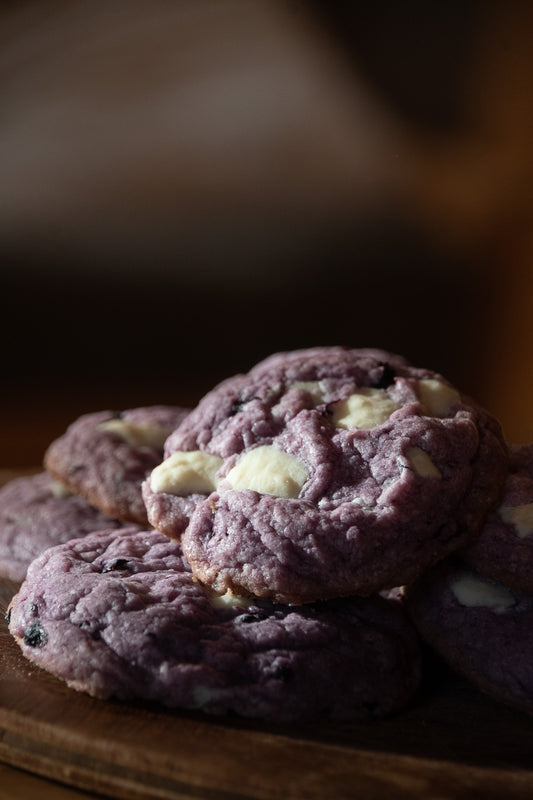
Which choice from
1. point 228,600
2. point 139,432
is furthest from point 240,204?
point 228,600

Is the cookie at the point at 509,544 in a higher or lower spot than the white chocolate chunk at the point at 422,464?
lower

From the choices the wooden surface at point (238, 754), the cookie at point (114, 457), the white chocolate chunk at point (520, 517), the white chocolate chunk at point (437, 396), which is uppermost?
the white chocolate chunk at point (437, 396)

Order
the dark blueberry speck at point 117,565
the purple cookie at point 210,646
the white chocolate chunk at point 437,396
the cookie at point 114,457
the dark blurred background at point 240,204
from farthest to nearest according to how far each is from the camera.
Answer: the dark blurred background at point 240,204
the cookie at point 114,457
the white chocolate chunk at point 437,396
the dark blueberry speck at point 117,565
the purple cookie at point 210,646

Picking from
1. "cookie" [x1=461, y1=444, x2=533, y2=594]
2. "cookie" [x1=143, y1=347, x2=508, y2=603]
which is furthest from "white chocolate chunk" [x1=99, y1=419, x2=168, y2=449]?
"cookie" [x1=461, y1=444, x2=533, y2=594]

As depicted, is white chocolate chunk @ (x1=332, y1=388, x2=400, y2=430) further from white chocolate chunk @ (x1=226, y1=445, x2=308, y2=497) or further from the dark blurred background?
the dark blurred background

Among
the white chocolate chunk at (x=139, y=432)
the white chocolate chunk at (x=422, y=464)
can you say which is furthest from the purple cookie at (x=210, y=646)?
the white chocolate chunk at (x=139, y=432)

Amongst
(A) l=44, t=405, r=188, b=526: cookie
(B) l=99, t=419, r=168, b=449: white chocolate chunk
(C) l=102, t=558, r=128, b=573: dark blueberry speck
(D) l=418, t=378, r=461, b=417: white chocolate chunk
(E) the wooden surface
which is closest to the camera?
(E) the wooden surface

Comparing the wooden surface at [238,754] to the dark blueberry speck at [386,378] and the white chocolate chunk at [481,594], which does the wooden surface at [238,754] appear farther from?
the dark blueberry speck at [386,378]
